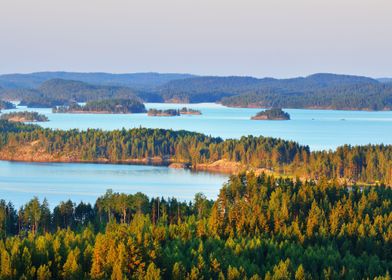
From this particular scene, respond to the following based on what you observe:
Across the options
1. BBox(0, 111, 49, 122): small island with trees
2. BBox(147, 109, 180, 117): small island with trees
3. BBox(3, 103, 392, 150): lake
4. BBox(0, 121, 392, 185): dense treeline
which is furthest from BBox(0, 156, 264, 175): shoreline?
BBox(147, 109, 180, 117): small island with trees

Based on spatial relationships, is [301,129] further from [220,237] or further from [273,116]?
[220,237]

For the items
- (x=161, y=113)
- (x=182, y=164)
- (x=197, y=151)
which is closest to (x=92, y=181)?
(x=182, y=164)

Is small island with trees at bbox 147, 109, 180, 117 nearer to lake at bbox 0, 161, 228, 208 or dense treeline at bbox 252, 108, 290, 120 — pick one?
dense treeline at bbox 252, 108, 290, 120

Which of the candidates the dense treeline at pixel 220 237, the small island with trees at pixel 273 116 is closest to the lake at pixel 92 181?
the dense treeline at pixel 220 237

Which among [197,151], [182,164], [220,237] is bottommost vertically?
[182,164]

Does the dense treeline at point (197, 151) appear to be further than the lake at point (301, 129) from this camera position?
No

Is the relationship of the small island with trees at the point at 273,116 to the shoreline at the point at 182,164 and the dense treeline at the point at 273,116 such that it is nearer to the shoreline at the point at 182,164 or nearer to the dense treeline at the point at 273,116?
the dense treeline at the point at 273,116

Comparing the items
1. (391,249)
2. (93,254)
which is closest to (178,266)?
(93,254)

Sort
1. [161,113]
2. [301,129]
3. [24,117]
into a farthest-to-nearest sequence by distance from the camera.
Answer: [161,113] → [24,117] → [301,129]
